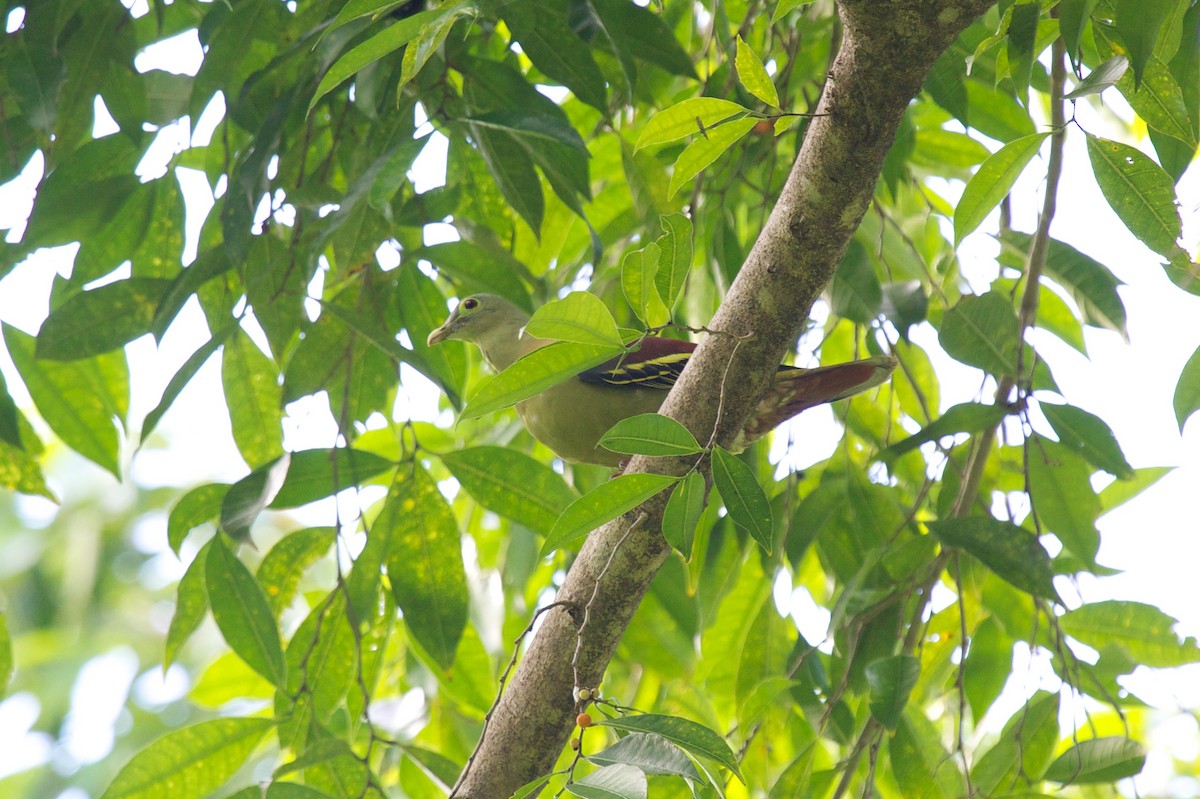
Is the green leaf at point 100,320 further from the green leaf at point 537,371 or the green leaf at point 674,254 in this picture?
the green leaf at point 674,254

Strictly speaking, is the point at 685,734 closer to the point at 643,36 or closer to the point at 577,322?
the point at 577,322

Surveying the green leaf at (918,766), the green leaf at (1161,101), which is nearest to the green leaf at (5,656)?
the green leaf at (918,766)

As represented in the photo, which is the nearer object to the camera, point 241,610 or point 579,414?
point 241,610

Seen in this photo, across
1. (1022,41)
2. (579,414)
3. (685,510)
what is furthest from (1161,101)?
(579,414)

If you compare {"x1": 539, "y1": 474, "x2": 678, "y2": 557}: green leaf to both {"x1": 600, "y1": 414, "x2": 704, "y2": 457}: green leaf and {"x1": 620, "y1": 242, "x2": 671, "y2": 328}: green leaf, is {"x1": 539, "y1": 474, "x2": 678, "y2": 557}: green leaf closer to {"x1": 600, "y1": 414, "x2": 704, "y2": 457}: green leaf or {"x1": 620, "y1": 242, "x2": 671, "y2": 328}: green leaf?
{"x1": 600, "y1": 414, "x2": 704, "y2": 457}: green leaf

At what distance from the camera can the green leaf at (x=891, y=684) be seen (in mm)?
2498

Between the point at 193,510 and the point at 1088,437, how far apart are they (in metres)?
2.39

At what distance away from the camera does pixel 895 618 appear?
2998mm

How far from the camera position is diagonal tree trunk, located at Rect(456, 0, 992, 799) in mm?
1881

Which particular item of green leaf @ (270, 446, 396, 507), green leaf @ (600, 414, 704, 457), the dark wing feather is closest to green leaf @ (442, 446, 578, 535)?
green leaf @ (270, 446, 396, 507)

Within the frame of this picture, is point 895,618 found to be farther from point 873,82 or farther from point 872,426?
point 873,82

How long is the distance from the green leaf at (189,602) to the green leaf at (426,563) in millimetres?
495

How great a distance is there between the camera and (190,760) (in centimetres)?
276

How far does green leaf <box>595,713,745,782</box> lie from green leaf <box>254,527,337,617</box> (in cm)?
152
